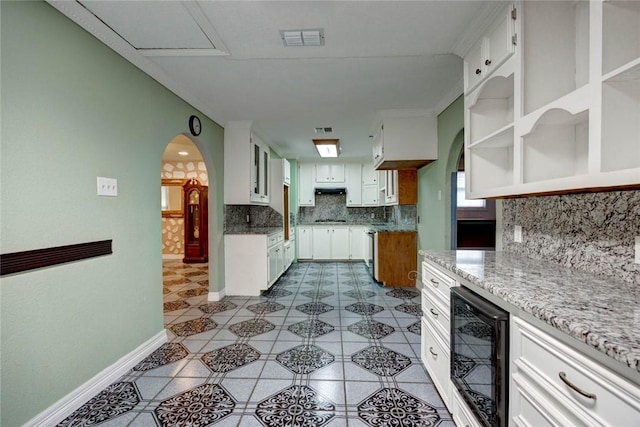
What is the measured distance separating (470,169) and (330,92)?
5.53ft

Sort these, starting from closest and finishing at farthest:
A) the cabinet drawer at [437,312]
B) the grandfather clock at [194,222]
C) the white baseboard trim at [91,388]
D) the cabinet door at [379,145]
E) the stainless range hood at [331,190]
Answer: the white baseboard trim at [91,388], the cabinet drawer at [437,312], the cabinet door at [379,145], the grandfather clock at [194,222], the stainless range hood at [331,190]

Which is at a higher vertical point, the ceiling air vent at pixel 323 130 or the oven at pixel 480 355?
the ceiling air vent at pixel 323 130

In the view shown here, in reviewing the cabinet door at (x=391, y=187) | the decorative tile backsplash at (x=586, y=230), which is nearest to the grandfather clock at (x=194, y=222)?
the cabinet door at (x=391, y=187)

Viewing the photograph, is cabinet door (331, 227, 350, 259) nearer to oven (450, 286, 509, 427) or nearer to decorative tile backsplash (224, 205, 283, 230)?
decorative tile backsplash (224, 205, 283, 230)

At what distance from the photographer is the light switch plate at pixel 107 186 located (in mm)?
1958

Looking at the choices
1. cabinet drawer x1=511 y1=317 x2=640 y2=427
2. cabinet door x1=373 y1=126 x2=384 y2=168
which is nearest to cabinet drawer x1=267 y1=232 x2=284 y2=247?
cabinet door x1=373 y1=126 x2=384 y2=168

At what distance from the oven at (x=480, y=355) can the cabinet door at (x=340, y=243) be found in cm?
515

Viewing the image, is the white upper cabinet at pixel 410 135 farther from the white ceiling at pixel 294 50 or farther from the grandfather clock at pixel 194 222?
the grandfather clock at pixel 194 222

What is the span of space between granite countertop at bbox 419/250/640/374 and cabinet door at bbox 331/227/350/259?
16.4 feet

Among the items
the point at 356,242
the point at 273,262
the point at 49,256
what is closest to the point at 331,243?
the point at 356,242

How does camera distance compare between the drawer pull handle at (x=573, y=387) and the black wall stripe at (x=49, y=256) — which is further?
the black wall stripe at (x=49, y=256)

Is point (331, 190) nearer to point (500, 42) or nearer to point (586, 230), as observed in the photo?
point (500, 42)

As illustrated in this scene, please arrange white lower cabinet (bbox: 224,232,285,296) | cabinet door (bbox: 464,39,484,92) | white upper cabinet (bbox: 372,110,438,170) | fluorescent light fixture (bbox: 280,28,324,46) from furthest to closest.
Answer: white lower cabinet (bbox: 224,232,285,296)
white upper cabinet (bbox: 372,110,438,170)
fluorescent light fixture (bbox: 280,28,324,46)
cabinet door (bbox: 464,39,484,92)

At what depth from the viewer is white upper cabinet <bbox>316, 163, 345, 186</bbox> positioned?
22.8ft
